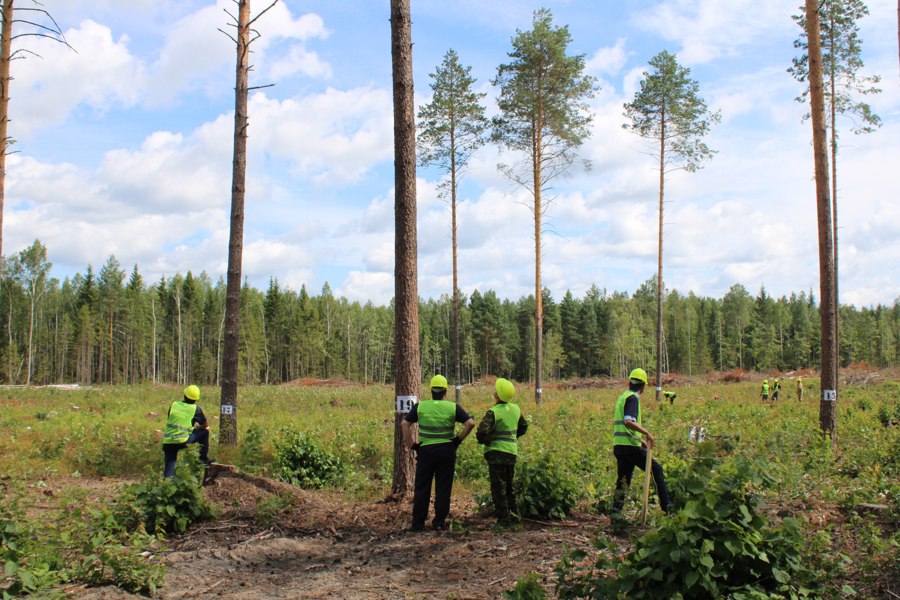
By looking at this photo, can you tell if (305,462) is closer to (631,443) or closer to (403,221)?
(403,221)

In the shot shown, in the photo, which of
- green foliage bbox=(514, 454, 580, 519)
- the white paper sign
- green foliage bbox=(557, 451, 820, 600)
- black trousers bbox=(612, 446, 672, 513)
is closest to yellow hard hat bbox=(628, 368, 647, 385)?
black trousers bbox=(612, 446, 672, 513)

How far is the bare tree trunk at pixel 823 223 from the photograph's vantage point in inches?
447

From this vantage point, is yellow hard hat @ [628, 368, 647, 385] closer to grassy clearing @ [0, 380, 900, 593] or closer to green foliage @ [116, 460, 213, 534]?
Result: grassy clearing @ [0, 380, 900, 593]

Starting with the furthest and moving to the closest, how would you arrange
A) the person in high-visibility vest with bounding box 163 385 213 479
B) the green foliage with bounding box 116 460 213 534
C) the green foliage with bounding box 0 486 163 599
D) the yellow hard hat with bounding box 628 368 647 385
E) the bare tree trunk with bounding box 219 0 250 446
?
the bare tree trunk with bounding box 219 0 250 446 < the person in high-visibility vest with bounding box 163 385 213 479 < the yellow hard hat with bounding box 628 368 647 385 < the green foliage with bounding box 116 460 213 534 < the green foliage with bounding box 0 486 163 599

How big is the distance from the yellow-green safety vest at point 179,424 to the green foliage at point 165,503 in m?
1.81

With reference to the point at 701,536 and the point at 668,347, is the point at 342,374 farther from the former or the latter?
the point at 701,536

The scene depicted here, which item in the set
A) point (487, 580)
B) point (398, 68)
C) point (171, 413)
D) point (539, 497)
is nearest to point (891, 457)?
point (539, 497)

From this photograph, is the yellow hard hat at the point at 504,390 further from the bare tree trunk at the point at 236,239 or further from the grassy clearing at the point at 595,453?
the bare tree trunk at the point at 236,239

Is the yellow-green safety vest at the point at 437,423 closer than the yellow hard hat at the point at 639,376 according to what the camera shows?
Yes

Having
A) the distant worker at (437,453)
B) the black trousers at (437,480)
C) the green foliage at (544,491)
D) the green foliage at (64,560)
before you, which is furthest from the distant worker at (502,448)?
the green foliage at (64,560)

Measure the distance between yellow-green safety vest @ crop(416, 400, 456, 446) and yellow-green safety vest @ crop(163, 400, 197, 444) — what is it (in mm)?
4233

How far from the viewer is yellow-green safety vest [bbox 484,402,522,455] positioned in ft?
22.8

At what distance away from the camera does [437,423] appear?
6906mm

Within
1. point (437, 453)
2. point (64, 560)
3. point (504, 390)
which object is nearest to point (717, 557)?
point (504, 390)
